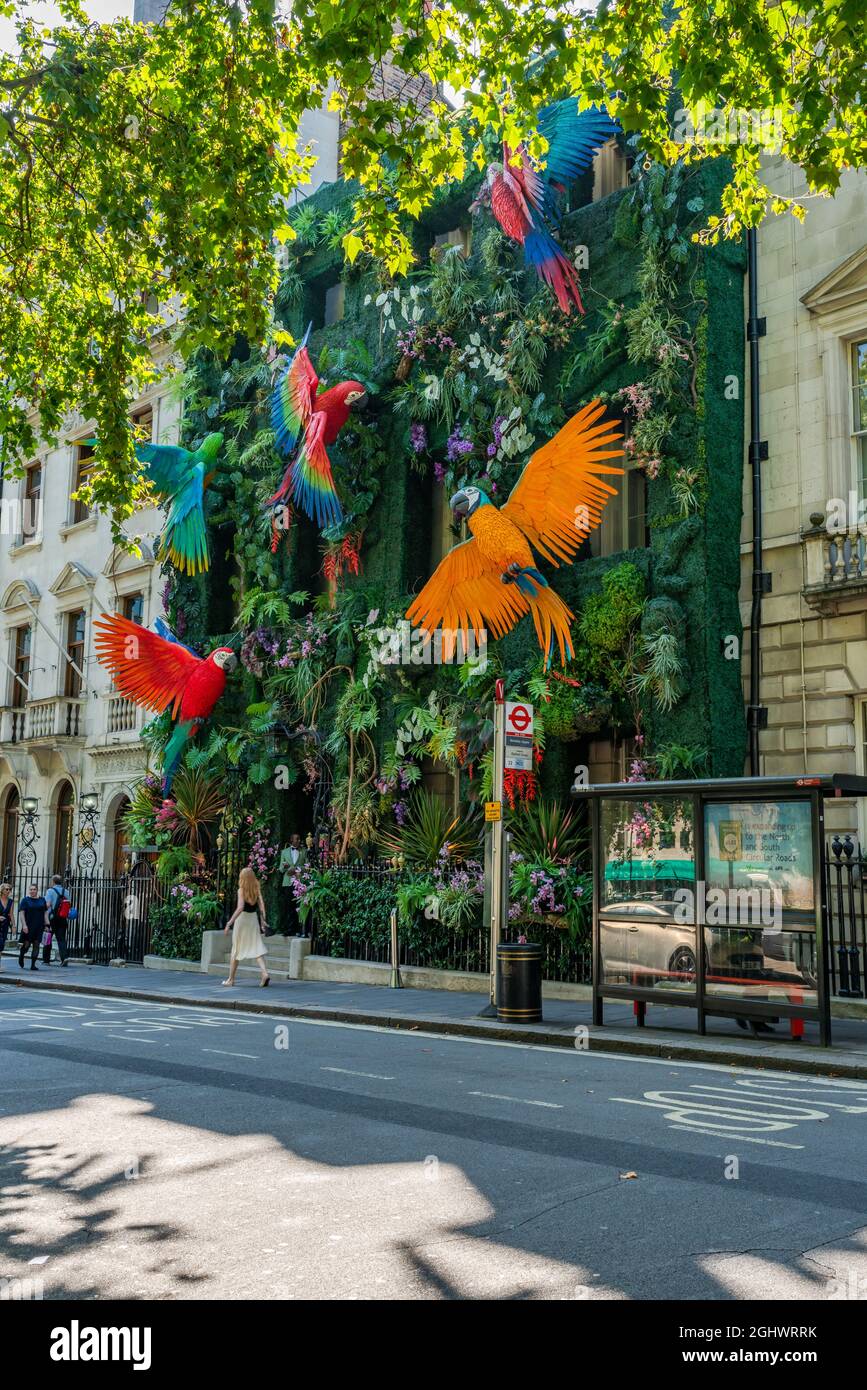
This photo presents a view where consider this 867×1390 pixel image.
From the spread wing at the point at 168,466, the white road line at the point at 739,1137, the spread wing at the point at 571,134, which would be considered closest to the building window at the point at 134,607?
the spread wing at the point at 168,466

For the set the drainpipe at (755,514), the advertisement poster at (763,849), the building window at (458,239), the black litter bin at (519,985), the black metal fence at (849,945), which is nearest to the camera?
the advertisement poster at (763,849)

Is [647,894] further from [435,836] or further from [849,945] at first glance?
[435,836]

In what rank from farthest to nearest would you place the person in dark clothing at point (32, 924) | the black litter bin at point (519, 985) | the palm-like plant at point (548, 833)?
1. the person in dark clothing at point (32, 924)
2. the palm-like plant at point (548, 833)
3. the black litter bin at point (519, 985)

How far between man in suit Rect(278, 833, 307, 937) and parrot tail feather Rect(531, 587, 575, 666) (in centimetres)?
644

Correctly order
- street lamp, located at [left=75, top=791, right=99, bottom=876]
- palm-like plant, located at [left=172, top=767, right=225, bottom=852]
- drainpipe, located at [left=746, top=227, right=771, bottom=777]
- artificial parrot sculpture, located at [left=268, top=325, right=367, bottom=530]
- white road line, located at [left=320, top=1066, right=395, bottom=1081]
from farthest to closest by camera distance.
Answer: street lamp, located at [left=75, top=791, right=99, bottom=876]
palm-like plant, located at [left=172, top=767, right=225, bottom=852]
artificial parrot sculpture, located at [left=268, top=325, right=367, bottom=530]
drainpipe, located at [left=746, top=227, right=771, bottom=777]
white road line, located at [left=320, top=1066, right=395, bottom=1081]

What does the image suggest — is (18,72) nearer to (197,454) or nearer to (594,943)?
(594,943)

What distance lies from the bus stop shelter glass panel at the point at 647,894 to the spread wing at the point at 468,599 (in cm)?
630

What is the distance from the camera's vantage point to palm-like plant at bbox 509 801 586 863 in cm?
1756

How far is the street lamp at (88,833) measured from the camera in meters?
30.5

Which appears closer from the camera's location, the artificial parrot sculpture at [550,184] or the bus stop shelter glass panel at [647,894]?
the bus stop shelter glass panel at [647,894]

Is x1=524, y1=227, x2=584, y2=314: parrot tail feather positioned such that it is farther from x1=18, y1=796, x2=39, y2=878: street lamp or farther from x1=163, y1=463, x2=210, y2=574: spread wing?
x1=18, y1=796, x2=39, y2=878: street lamp

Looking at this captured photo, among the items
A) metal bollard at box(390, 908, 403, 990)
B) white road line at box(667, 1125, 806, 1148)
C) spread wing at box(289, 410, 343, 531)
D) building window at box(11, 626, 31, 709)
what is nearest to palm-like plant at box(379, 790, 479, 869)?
metal bollard at box(390, 908, 403, 990)

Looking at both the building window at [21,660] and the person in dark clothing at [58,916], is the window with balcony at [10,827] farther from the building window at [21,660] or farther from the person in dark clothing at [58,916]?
the person in dark clothing at [58,916]
